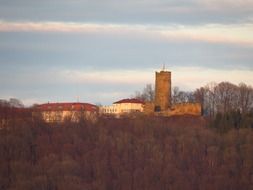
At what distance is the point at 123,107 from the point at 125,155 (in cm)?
2615

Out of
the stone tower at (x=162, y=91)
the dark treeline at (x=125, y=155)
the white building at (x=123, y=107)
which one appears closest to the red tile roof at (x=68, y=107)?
the white building at (x=123, y=107)

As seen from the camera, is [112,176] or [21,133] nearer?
[112,176]

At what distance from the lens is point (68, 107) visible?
115 metres

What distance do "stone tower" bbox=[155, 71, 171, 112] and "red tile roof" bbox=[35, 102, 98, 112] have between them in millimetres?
6612

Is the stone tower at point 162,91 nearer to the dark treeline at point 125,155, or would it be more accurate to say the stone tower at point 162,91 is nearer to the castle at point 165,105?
the castle at point 165,105

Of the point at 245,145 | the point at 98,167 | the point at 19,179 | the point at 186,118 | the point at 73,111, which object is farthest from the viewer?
the point at 73,111

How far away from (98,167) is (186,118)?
48.9ft

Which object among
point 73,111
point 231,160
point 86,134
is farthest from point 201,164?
point 73,111

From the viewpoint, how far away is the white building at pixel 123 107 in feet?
367

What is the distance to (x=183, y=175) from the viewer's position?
8431cm

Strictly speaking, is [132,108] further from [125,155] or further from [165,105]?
[125,155]

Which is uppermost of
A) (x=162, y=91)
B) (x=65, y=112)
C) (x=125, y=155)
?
(x=162, y=91)

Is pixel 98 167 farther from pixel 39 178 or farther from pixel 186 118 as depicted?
pixel 186 118

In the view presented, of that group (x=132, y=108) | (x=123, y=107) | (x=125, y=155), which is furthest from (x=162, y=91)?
(x=125, y=155)
